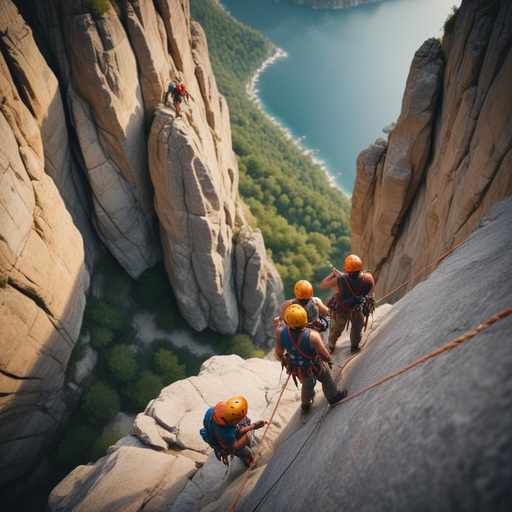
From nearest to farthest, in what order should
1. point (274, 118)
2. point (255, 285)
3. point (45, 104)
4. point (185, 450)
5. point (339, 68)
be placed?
point (185, 450), point (45, 104), point (255, 285), point (274, 118), point (339, 68)

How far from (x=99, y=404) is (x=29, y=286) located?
9.39 m

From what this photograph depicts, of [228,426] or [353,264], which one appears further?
[353,264]

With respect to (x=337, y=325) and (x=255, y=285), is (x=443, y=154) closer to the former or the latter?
(x=337, y=325)

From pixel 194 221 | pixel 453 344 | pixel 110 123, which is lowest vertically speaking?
pixel 453 344

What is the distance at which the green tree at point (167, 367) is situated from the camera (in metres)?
19.2

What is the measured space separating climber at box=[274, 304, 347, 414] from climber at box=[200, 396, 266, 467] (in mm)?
1107

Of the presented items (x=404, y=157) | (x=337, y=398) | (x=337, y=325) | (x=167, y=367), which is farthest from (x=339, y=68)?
(x=337, y=398)

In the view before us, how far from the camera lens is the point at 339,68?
78875mm

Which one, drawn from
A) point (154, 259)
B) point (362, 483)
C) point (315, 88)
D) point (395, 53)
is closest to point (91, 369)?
point (154, 259)

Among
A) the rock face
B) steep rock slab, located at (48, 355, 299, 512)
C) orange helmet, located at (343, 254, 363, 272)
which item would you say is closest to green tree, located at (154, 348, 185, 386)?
steep rock slab, located at (48, 355, 299, 512)

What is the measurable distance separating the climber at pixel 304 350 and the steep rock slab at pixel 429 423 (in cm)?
35

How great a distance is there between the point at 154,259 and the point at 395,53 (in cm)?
9336

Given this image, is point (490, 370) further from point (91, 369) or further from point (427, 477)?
point (91, 369)

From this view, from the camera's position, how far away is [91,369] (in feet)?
56.5
